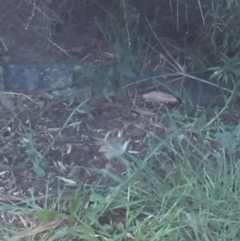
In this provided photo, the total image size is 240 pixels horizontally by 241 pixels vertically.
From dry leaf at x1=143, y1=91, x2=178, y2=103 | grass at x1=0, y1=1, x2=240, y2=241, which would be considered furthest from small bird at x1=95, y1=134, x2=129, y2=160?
dry leaf at x1=143, y1=91, x2=178, y2=103

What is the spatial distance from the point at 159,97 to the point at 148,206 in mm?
785

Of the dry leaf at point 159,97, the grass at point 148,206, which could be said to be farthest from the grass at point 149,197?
the dry leaf at point 159,97

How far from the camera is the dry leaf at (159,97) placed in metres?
3.27

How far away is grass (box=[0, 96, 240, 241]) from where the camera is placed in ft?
8.30

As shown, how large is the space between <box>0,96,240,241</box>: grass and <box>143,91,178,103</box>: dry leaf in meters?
0.45

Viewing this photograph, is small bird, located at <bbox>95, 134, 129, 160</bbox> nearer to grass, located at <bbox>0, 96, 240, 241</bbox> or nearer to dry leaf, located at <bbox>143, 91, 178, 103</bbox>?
grass, located at <bbox>0, 96, 240, 241</bbox>

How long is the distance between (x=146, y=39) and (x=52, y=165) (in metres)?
0.98

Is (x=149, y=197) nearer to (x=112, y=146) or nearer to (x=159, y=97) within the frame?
(x=112, y=146)

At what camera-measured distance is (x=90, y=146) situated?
298 centimetres

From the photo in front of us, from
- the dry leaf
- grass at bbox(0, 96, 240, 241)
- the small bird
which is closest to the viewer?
grass at bbox(0, 96, 240, 241)

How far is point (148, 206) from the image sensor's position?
264 centimetres

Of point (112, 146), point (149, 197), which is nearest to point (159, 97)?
point (112, 146)

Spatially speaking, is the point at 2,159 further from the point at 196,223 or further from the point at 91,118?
the point at 196,223

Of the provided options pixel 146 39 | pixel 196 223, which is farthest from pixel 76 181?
pixel 146 39
